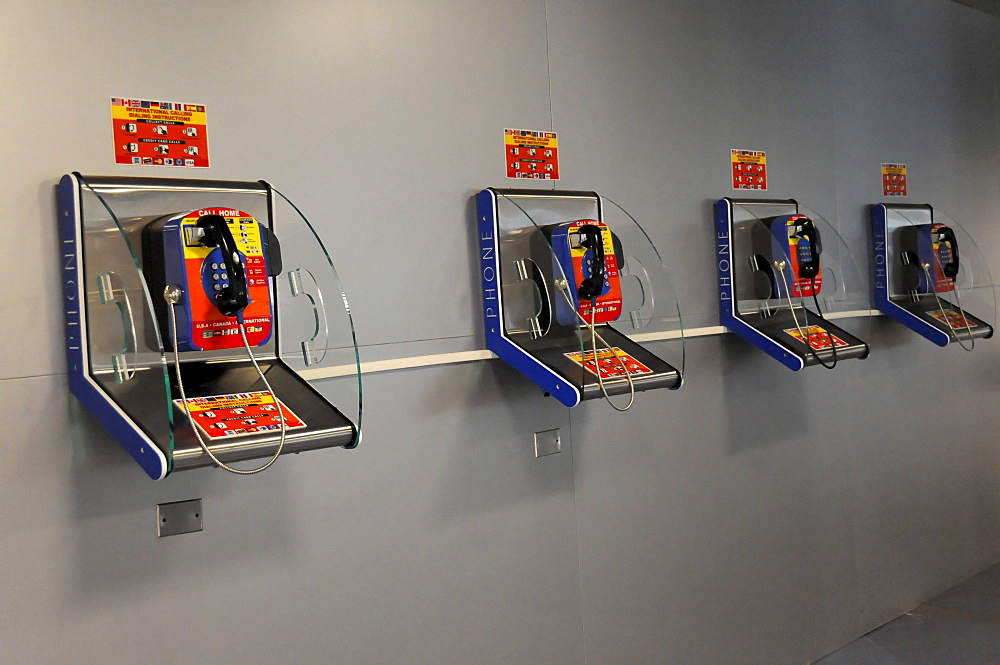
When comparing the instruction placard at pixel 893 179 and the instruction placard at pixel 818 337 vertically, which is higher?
the instruction placard at pixel 893 179

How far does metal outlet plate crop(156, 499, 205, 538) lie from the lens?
1.96m

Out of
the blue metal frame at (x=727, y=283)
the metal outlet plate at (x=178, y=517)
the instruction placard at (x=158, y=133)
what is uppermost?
the instruction placard at (x=158, y=133)

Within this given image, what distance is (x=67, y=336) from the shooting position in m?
1.85

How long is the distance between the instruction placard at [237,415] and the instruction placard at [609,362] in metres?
0.85

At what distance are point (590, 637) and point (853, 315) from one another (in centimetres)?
179

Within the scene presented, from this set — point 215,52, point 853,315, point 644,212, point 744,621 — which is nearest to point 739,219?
point 644,212

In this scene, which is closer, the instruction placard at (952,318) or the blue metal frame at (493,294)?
the blue metal frame at (493,294)

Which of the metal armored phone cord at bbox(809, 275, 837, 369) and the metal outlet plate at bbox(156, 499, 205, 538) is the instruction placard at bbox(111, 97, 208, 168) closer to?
the metal outlet plate at bbox(156, 499, 205, 538)

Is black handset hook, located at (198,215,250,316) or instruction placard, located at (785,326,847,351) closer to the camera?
black handset hook, located at (198,215,250,316)

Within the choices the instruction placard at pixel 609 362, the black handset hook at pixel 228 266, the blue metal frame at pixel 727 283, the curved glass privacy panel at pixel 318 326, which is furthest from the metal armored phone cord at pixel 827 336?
the black handset hook at pixel 228 266

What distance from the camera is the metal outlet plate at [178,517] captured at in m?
1.96

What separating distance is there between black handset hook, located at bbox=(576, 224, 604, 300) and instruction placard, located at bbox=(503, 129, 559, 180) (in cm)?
32

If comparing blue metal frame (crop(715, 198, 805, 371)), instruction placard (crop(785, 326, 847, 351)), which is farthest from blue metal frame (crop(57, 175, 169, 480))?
instruction placard (crop(785, 326, 847, 351))

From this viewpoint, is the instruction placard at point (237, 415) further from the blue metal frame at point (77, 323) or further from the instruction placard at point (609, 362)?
the instruction placard at point (609, 362)
